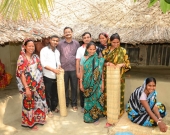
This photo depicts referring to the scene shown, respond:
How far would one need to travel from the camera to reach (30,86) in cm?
371

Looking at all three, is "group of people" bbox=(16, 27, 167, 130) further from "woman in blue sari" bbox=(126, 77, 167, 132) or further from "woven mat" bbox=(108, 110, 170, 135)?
"woven mat" bbox=(108, 110, 170, 135)

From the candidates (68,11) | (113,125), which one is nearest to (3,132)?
(113,125)

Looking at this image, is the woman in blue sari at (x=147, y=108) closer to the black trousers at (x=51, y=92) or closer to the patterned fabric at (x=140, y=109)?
the patterned fabric at (x=140, y=109)

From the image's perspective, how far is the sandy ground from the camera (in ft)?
12.7

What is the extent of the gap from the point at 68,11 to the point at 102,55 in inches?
85.2

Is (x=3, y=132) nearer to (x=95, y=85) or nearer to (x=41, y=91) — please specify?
(x=41, y=91)

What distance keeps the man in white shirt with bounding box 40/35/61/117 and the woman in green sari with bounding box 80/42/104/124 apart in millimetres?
575

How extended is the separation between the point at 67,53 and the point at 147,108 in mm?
1919

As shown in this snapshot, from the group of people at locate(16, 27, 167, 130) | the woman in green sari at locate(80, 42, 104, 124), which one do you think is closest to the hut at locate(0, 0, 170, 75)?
the group of people at locate(16, 27, 167, 130)

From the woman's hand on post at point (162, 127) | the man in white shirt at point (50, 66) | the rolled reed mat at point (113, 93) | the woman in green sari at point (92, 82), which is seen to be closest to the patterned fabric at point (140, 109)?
the woman's hand on post at point (162, 127)

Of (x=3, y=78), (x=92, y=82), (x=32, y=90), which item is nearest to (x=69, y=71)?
(x=92, y=82)

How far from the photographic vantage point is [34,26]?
184 inches

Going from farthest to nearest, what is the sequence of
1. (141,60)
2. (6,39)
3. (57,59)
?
(141,60)
(57,59)
(6,39)

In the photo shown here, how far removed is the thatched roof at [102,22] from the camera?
4.08m
